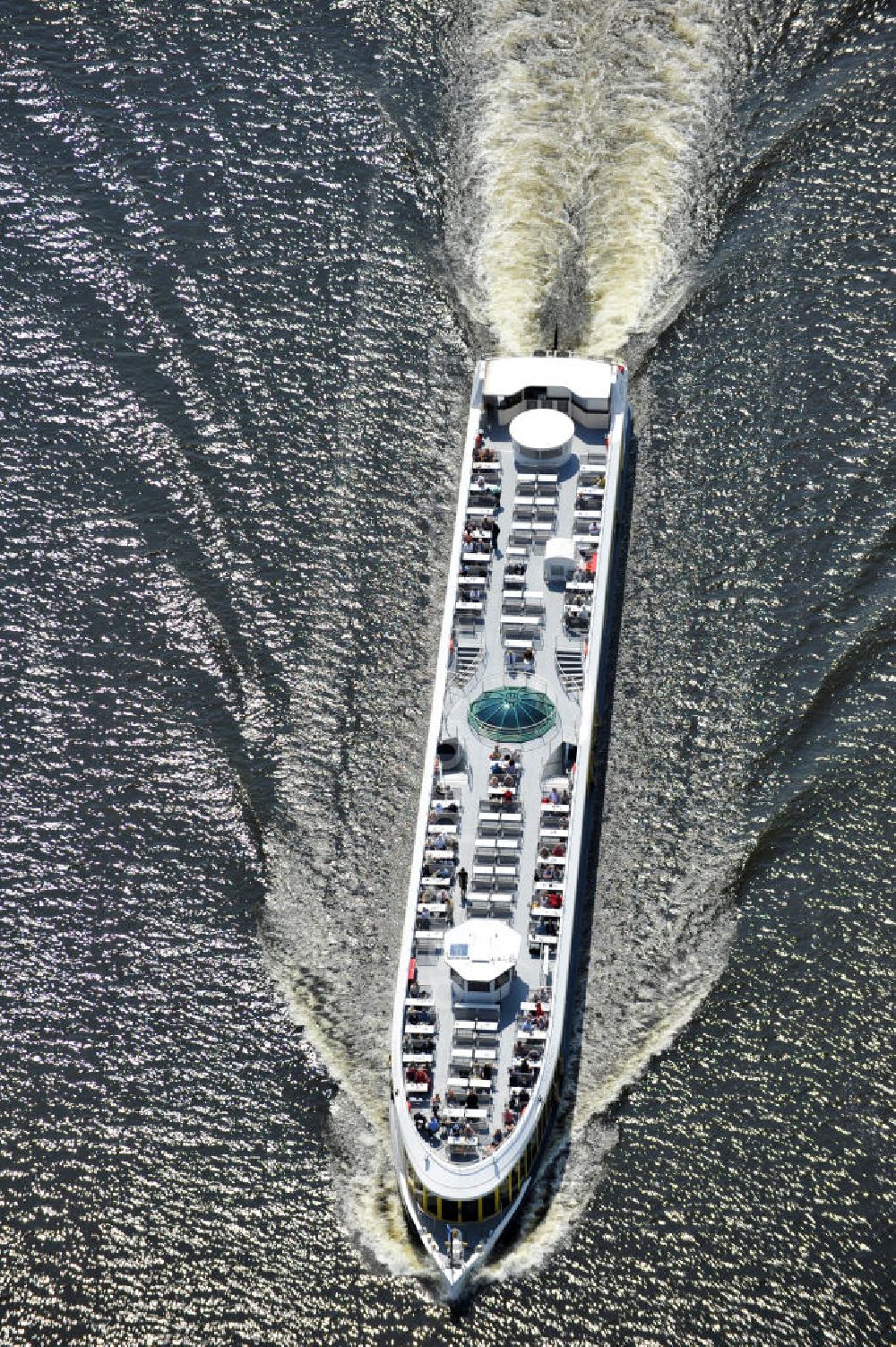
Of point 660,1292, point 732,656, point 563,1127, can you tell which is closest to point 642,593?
point 732,656

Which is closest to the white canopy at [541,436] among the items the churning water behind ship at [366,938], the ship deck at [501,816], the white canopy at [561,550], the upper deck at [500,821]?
the upper deck at [500,821]

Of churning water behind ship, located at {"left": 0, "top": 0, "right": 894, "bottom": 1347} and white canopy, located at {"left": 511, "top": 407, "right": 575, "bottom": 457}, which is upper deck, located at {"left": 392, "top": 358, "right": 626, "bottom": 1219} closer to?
white canopy, located at {"left": 511, "top": 407, "right": 575, "bottom": 457}

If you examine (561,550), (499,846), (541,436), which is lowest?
(499,846)

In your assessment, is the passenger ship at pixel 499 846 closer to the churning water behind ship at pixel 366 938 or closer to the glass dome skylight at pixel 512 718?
the glass dome skylight at pixel 512 718

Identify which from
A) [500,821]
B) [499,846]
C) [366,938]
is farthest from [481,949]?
[500,821]

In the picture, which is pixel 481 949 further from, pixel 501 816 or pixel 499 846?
pixel 501 816

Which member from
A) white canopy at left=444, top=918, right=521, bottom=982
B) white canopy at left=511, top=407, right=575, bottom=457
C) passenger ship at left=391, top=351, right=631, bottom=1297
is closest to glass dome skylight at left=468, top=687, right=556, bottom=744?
passenger ship at left=391, top=351, right=631, bottom=1297
